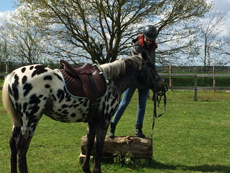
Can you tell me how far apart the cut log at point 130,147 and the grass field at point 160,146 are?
0.15 meters

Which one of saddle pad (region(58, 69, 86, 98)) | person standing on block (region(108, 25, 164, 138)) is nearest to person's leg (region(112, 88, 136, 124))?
person standing on block (region(108, 25, 164, 138))

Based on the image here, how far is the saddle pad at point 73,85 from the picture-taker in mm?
3295

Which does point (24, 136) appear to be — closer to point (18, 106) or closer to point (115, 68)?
point (18, 106)

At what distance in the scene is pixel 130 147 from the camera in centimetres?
442

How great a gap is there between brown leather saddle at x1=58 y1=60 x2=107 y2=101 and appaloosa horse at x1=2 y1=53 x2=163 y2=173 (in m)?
0.07

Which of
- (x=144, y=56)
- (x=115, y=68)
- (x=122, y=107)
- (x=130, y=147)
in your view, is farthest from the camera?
(x=122, y=107)

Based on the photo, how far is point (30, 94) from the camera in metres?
3.08

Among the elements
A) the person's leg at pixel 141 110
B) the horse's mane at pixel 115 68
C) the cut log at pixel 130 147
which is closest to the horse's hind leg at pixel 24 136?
the horse's mane at pixel 115 68

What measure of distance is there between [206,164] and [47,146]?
3.27 m

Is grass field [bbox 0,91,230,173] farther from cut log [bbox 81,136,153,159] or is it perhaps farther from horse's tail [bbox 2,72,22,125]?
horse's tail [bbox 2,72,22,125]

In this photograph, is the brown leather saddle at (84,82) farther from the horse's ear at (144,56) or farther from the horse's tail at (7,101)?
the horse's ear at (144,56)

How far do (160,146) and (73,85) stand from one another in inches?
120

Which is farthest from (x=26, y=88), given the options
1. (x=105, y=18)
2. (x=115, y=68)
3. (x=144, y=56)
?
(x=105, y=18)

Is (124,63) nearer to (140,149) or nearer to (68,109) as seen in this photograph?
(68,109)
